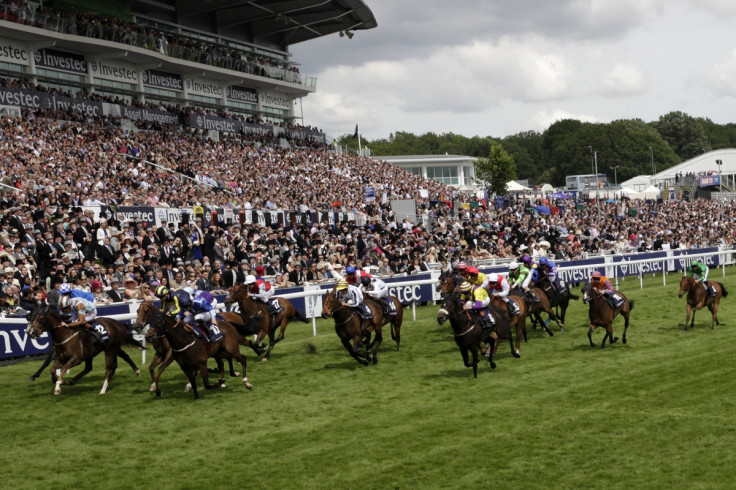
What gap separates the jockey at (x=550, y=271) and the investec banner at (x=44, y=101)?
73.6 ft

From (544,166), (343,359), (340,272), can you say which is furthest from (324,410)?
(544,166)

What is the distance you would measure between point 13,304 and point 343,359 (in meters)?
6.13

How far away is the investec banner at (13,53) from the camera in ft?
107

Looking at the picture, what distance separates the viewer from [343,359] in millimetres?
13883

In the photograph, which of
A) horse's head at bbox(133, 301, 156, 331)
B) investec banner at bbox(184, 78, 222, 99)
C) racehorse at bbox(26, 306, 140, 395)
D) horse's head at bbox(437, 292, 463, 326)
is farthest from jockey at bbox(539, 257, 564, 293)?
investec banner at bbox(184, 78, 222, 99)

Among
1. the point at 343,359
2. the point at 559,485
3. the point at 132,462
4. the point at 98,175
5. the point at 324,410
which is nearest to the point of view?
the point at 559,485

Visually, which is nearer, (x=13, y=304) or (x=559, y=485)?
(x=559, y=485)

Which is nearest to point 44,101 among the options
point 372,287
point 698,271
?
point 372,287

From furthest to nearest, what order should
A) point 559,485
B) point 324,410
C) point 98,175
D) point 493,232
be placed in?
point 493,232 → point 98,175 → point 324,410 → point 559,485

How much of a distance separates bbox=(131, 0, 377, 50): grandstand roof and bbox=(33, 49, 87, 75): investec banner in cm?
614

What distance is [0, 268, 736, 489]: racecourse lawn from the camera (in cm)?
753

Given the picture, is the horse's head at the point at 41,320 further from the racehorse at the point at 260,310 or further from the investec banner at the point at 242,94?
the investec banner at the point at 242,94

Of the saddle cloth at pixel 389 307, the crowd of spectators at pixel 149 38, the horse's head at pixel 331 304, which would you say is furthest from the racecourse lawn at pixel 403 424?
the crowd of spectators at pixel 149 38

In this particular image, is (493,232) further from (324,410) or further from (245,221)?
(324,410)
